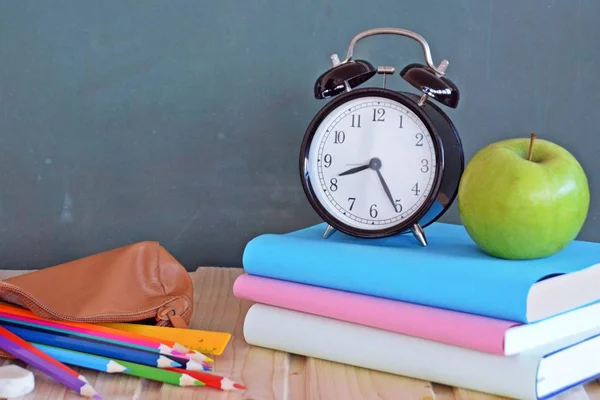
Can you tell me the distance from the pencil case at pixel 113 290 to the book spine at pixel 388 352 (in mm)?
116

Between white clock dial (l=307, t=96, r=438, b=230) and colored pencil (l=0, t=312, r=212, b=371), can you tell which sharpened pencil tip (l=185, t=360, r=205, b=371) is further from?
white clock dial (l=307, t=96, r=438, b=230)

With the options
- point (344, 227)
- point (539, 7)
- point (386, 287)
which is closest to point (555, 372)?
point (386, 287)

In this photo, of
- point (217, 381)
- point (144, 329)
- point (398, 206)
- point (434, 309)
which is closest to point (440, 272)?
point (434, 309)

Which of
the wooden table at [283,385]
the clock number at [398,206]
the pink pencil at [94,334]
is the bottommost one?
the wooden table at [283,385]

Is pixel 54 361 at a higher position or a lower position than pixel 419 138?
lower

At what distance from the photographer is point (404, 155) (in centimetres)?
97

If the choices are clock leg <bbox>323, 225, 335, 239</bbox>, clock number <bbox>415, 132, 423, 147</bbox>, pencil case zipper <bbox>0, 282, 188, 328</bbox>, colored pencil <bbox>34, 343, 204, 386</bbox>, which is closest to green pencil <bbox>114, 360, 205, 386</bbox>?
colored pencil <bbox>34, 343, 204, 386</bbox>

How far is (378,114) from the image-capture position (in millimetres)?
980

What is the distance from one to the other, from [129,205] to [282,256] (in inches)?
18.9

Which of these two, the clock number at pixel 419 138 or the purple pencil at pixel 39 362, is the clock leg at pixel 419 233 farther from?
the purple pencil at pixel 39 362

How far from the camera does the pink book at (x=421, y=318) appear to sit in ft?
2.53

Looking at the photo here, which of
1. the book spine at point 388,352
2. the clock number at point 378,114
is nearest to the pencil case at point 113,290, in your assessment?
the book spine at point 388,352

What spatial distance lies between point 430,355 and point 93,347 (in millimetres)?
378

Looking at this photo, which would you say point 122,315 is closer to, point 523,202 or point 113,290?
point 113,290
